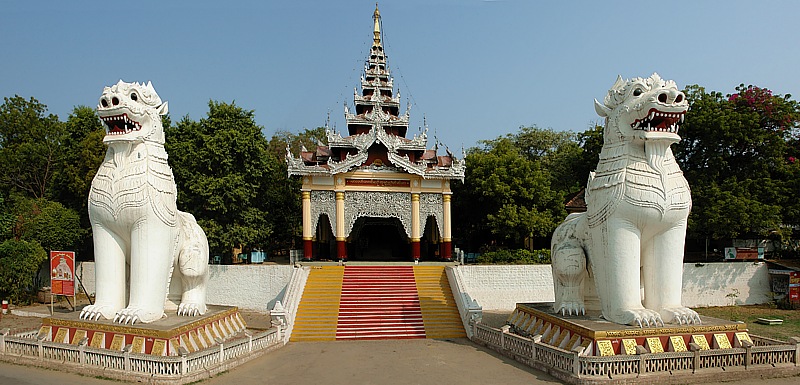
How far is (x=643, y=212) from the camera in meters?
8.58

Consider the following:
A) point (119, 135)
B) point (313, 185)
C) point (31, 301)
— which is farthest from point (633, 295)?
point (31, 301)

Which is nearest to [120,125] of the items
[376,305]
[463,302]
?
[376,305]

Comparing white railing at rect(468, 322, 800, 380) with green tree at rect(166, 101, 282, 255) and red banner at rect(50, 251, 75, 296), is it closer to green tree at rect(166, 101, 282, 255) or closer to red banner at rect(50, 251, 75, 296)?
red banner at rect(50, 251, 75, 296)

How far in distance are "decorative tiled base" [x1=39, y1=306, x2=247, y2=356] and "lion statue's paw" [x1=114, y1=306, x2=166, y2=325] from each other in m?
0.12

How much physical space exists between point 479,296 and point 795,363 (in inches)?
356

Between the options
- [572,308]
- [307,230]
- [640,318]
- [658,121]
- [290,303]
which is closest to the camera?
[640,318]

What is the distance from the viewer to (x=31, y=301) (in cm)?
1697

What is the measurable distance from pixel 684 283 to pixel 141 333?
50.7 feet

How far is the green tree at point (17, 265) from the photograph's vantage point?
52.8 feet

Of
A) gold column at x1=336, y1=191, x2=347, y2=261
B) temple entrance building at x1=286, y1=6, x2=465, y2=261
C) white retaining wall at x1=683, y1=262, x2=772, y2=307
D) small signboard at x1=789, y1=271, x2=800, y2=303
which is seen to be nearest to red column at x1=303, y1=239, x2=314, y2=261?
temple entrance building at x1=286, y1=6, x2=465, y2=261

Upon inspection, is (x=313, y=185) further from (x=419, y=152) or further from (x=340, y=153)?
(x=419, y=152)

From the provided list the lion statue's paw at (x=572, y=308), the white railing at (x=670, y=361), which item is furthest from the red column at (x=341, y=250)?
the white railing at (x=670, y=361)

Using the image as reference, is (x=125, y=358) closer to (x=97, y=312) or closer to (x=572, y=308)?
(x=97, y=312)

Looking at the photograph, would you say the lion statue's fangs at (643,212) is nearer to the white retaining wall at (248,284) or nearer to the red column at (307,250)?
the white retaining wall at (248,284)
